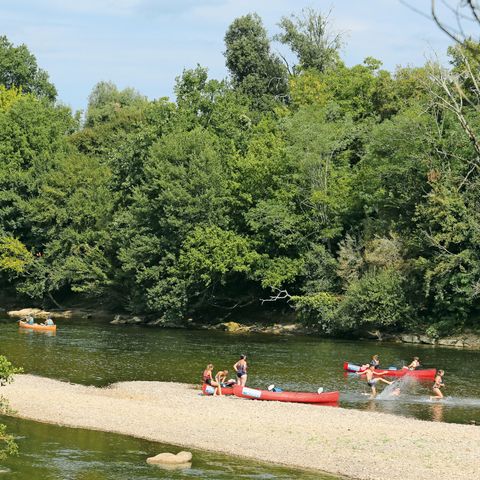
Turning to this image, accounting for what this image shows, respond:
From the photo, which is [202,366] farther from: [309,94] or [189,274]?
[309,94]

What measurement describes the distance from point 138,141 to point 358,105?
2047 cm

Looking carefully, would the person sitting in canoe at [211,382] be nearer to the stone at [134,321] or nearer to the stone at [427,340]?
the stone at [427,340]

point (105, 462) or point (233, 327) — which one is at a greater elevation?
point (233, 327)

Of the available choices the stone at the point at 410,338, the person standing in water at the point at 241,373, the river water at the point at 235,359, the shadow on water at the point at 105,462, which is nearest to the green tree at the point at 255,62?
the river water at the point at 235,359

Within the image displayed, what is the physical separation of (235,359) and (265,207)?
21.0m

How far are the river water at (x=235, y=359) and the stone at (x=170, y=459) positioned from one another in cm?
77

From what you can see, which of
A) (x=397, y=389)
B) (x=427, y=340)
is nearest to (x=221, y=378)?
(x=397, y=389)

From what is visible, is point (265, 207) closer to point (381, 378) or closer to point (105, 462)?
point (381, 378)

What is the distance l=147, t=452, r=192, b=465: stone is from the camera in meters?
24.7

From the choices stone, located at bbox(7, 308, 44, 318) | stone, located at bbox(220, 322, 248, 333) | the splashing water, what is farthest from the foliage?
the splashing water

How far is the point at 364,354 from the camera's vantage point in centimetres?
5066

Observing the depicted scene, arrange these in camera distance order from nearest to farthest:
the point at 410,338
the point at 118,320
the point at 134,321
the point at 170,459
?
1. the point at 170,459
2. the point at 410,338
3. the point at 134,321
4. the point at 118,320

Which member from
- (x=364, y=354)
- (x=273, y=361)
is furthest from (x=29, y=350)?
(x=364, y=354)

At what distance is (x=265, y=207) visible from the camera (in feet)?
218
